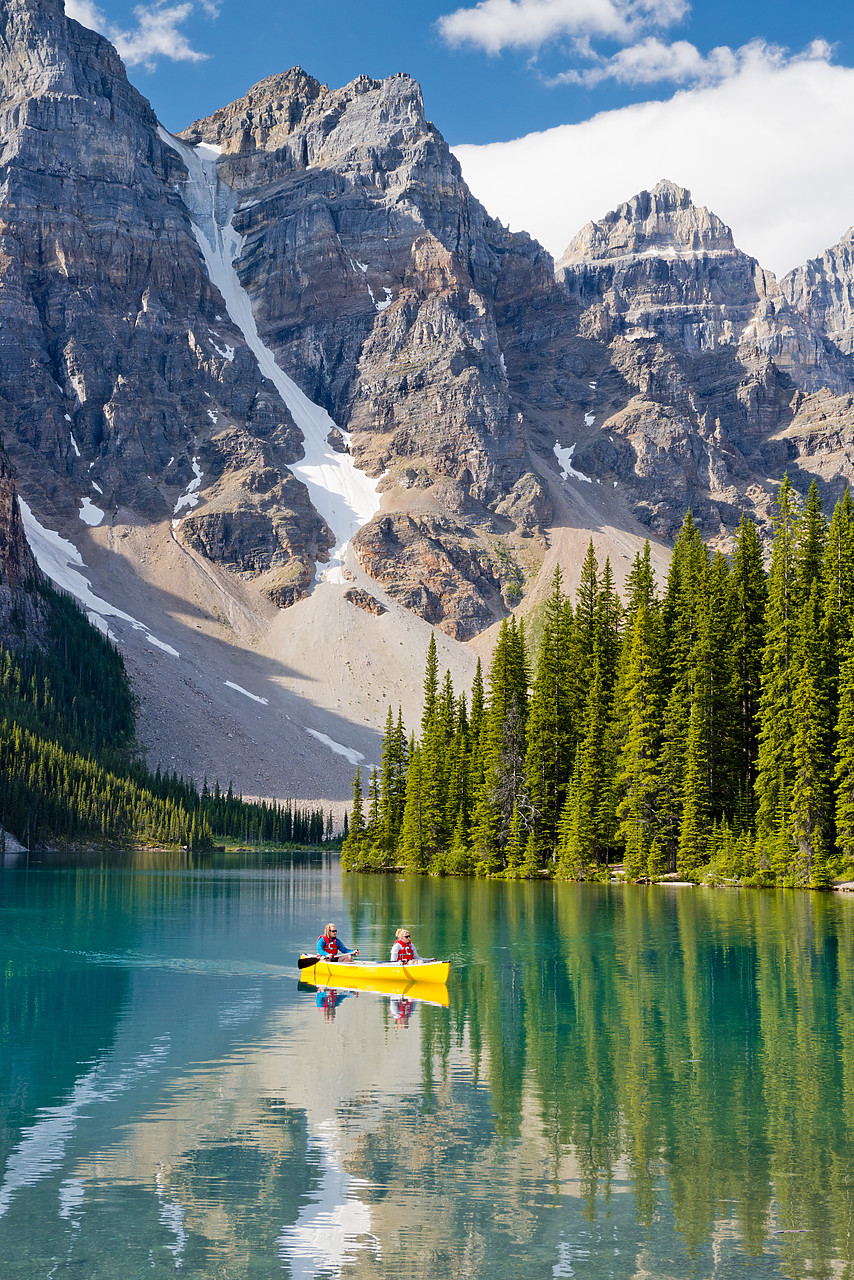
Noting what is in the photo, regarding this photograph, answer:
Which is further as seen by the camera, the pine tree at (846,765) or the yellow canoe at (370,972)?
the pine tree at (846,765)

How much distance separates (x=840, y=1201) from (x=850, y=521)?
6124cm

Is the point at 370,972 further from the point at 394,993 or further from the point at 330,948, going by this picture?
the point at 330,948

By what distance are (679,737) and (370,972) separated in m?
46.7

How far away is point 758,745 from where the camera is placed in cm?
7744

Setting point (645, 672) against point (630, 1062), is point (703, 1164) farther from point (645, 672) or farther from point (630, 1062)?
point (645, 672)

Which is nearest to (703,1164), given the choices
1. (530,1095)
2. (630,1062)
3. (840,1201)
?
(840,1201)

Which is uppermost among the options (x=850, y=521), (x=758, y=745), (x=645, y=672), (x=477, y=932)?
(x=850, y=521)

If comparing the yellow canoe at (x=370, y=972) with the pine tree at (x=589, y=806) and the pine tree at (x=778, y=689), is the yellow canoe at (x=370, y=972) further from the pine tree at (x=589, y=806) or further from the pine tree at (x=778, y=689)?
the pine tree at (x=589, y=806)

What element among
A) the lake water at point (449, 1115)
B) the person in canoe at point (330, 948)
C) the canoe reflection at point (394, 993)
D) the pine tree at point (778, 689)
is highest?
the pine tree at point (778, 689)

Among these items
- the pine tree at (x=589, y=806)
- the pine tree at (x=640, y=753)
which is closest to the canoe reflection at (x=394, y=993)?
the pine tree at (x=640, y=753)

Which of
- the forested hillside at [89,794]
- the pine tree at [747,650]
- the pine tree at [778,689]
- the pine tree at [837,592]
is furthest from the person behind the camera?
the forested hillside at [89,794]

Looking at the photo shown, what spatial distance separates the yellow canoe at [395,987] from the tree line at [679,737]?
118ft

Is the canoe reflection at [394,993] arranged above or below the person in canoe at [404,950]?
below

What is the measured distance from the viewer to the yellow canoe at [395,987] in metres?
33.5
